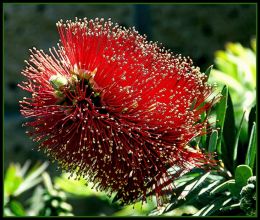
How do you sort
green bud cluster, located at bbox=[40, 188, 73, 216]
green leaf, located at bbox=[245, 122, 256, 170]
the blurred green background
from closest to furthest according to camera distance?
1. green leaf, located at bbox=[245, 122, 256, 170]
2. green bud cluster, located at bbox=[40, 188, 73, 216]
3. the blurred green background

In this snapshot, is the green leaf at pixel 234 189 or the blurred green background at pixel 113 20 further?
the blurred green background at pixel 113 20

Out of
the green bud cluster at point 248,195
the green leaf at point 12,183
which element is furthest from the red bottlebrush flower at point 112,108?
the green leaf at point 12,183

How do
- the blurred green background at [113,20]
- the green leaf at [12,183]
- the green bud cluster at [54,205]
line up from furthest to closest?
the blurred green background at [113,20], the green leaf at [12,183], the green bud cluster at [54,205]

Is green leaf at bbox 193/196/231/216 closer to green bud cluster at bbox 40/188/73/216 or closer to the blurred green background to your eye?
green bud cluster at bbox 40/188/73/216

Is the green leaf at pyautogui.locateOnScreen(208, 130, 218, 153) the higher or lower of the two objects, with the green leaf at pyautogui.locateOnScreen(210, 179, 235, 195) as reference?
higher

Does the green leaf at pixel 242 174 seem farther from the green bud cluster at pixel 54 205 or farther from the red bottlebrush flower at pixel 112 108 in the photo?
the green bud cluster at pixel 54 205

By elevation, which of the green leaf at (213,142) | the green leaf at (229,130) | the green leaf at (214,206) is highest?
the green leaf at (229,130)

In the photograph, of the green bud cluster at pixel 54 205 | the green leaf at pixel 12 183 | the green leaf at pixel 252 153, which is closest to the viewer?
the green leaf at pixel 252 153

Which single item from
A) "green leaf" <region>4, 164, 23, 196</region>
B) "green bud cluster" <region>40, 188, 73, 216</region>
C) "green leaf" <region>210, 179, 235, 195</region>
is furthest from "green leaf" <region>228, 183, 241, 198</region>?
"green leaf" <region>4, 164, 23, 196</region>
